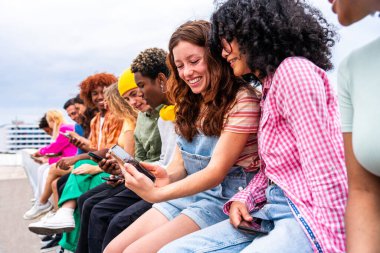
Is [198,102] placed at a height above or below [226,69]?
below

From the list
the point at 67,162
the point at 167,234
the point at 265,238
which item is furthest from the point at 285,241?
the point at 67,162

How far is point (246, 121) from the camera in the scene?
1.97 m

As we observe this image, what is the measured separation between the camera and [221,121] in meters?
2.05

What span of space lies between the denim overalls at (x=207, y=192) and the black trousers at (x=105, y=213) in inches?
20.3

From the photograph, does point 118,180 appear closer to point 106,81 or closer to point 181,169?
point 181,169

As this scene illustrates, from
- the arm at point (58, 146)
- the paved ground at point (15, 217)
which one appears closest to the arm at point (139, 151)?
the paved ground at point (15, 217)

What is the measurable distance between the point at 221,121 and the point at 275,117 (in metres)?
0.40

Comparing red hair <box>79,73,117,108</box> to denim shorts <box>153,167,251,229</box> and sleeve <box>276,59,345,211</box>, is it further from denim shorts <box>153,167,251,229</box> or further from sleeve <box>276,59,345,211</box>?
sleeve <box>276,59,345,211</box>

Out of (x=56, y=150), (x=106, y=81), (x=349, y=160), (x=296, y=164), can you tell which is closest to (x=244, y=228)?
(x=296, y=164)

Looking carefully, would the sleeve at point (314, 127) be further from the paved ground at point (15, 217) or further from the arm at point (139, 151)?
the paved ground at point (15, 217)

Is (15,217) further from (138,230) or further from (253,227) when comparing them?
(253,227)

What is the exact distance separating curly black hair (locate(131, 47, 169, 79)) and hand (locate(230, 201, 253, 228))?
59.1 inches

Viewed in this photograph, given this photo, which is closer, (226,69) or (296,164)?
(296,164)

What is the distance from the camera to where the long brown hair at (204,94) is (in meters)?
2.11
